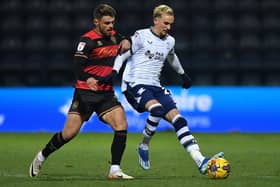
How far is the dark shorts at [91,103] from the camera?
8.31 meters

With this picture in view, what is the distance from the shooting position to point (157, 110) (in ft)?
28.6

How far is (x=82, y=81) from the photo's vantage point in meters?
8.37

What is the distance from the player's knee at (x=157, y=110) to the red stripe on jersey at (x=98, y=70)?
738mm

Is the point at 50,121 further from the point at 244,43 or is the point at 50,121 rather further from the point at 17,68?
the point at 244,43

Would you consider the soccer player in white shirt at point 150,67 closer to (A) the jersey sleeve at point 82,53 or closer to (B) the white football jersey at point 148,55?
(B) the white football jersey at point 148,55

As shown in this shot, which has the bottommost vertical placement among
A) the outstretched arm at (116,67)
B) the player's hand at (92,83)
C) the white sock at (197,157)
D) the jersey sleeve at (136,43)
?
the white sock at (197,157)

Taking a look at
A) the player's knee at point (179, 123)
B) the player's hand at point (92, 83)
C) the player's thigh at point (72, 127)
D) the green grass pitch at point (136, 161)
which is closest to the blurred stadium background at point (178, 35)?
the green grass pitch at point (136, 161)

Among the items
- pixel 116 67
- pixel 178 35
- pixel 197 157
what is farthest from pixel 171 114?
pixel 178 35

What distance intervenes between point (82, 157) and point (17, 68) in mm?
9514

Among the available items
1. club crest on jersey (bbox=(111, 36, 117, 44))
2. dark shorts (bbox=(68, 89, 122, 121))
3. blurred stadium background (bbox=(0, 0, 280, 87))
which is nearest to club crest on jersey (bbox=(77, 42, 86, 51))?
club crest on jersey (bbox=(111, 36, 117, 44))

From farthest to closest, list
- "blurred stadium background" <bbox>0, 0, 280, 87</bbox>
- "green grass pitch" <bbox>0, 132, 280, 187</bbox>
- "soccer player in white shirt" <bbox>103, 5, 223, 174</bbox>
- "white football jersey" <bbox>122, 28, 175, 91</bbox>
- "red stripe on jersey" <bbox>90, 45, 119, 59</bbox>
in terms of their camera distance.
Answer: "blurred stadium background" <bbox>0, 0, 280, 87</bbox> < "white football jersey" <bbox>122, 28, 175, 91</bbox> < "soccer player in white shirt" <bbox>103, 5, 223, 174</bbox> < "red stripe on jersey" <bbox>90, 45, 119, 59</bbox> < "green grass pitch" <bbox>0, 132, 280, 187</bbox>

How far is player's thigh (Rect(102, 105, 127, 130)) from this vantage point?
8.22 metres

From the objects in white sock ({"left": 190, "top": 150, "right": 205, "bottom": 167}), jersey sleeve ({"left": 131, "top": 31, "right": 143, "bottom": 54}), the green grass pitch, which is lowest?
the green grass pitch

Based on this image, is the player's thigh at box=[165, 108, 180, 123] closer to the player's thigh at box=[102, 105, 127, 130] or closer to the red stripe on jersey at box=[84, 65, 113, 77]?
the player's thigh at box=[102, 105, 127, 130]
